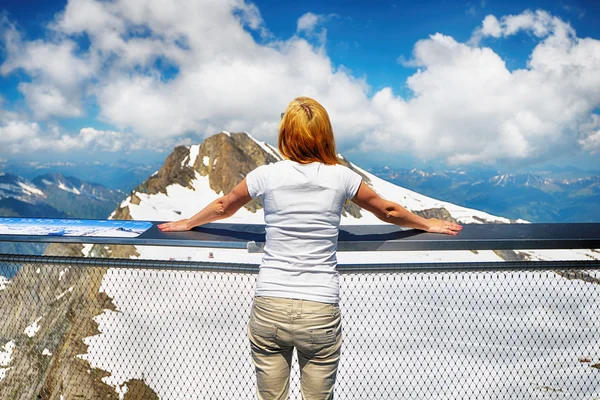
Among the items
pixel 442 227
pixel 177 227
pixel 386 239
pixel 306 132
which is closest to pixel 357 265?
pixel 386 239

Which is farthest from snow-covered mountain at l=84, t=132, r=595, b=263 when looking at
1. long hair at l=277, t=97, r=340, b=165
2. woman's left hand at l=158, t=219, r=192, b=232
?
long hair at l=277, t=97, r=340, b=165

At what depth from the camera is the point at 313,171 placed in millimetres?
2312

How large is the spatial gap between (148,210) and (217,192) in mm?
16890

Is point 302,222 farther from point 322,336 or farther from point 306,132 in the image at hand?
point 322,336

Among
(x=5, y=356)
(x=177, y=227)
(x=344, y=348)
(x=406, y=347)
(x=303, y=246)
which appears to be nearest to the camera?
(x=303, y=246)

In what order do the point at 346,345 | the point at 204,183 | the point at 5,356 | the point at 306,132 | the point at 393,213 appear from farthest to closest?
the point at 204,183
the point at 346,345
the point at 5,356
the point at 393,213
the point at 306,132

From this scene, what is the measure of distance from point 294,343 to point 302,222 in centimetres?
62

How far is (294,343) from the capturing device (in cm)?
238

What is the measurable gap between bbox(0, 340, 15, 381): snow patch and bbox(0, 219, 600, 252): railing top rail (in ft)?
8.09

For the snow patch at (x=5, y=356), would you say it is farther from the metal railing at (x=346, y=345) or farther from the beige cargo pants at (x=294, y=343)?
the beige cargo pants at (x=294, y=343)

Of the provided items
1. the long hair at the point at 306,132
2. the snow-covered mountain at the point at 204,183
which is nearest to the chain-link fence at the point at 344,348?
the long hair at the point at 306,132

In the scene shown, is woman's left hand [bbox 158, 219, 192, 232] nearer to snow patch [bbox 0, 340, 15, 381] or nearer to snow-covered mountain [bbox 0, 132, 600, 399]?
snow-covered mountain [bbox 0, 132, 600, 399]

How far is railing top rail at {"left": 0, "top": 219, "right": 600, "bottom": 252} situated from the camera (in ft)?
9.61

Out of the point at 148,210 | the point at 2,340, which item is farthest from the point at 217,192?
the point at 2,340
